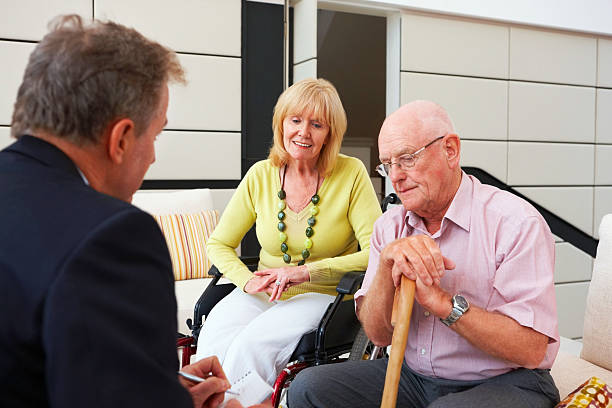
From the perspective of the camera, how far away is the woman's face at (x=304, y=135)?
2277 mm

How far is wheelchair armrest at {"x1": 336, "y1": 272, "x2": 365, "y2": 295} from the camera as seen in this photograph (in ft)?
6.43

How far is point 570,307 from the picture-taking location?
4.85 m

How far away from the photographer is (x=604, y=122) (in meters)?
5.01

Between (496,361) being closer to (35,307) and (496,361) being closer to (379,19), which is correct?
(35,307)

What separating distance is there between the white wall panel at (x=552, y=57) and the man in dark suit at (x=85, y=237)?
14.1ft

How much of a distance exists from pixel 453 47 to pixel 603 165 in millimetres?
1747

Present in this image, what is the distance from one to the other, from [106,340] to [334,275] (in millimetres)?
1495

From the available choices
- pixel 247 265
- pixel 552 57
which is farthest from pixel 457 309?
pixel 552 57

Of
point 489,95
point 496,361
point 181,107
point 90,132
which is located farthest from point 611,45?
point 90,132

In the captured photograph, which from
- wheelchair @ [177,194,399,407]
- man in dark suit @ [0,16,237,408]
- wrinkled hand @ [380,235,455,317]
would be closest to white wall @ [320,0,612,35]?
wheelchair @ [177,194,399,407]

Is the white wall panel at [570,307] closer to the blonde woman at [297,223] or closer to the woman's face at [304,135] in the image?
the blonde woman at [297,223]

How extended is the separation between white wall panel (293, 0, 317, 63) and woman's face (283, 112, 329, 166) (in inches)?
73.9

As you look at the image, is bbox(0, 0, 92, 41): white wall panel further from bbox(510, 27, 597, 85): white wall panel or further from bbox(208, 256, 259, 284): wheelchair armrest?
bbox(510, 27, 597, 85): white wall panel

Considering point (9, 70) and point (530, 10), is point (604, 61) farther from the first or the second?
point (9, 70)
